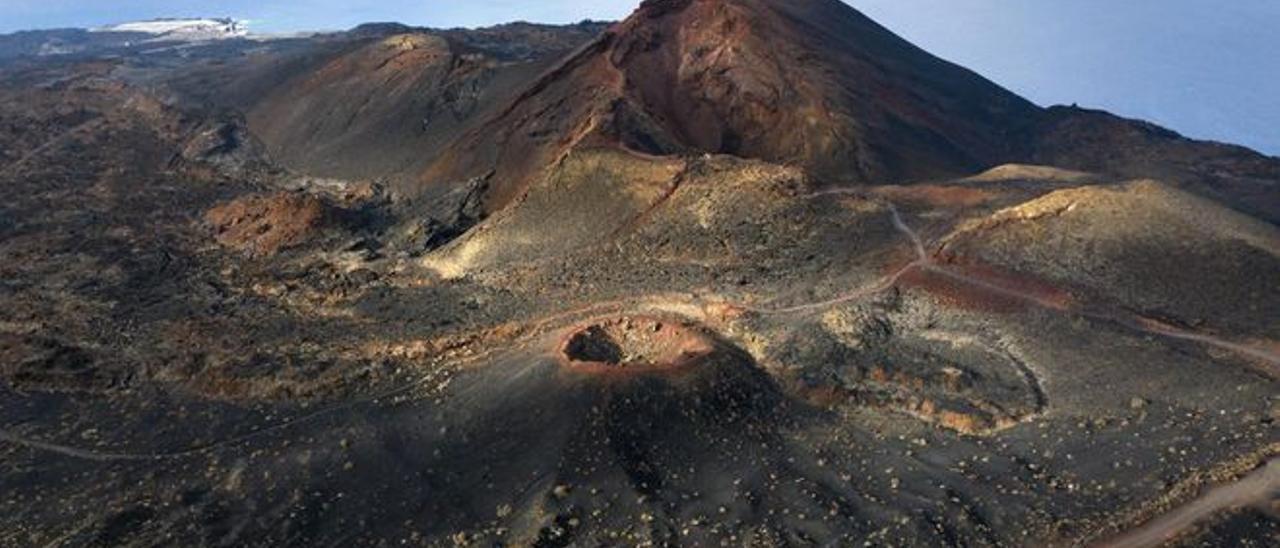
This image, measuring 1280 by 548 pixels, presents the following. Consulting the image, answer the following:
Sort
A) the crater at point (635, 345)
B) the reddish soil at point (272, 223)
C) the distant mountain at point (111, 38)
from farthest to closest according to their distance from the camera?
the distant mountain at point (111, 38) < the reddish soil at point (272, 223) < the crater at point (635, 345)

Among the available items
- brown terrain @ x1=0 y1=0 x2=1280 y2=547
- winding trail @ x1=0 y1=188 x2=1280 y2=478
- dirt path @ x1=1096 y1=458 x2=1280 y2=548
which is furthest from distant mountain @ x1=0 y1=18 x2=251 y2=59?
dirt path @ x1=1096 y1=458 x2=1280 y2=548

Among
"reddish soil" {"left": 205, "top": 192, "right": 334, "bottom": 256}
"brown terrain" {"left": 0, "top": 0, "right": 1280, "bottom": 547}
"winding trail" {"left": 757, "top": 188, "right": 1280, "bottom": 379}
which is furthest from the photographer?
"reddish soil" {"left": 205, "top": 192, "right": 334, "bottom": 256}

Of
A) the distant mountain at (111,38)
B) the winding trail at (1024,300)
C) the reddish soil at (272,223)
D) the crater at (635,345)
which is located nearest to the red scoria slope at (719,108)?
the reddish soil at (272,223)

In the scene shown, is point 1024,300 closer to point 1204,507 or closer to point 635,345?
point 1204,507

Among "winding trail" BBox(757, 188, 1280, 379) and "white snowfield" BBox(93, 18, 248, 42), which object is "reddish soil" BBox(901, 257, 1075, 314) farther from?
"white snowfield" BBox(93, 18, 248, 42)

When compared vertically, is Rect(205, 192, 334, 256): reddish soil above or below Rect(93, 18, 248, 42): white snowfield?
below

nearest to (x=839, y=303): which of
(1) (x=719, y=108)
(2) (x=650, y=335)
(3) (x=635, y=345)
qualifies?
(2) (x=650, y=335)

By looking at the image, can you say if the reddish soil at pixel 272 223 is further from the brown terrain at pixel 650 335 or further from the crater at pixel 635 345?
the crater at pixel 635 345

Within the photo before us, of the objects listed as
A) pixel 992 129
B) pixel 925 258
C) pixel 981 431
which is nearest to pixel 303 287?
pixel 925 258
